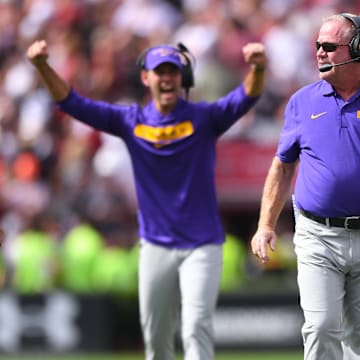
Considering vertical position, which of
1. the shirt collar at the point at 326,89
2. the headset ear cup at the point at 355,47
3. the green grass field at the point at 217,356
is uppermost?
the headset ear cup at the point at 355,47

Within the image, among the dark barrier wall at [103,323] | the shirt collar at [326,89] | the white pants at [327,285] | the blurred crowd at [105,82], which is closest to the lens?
the white pants at [327,285]

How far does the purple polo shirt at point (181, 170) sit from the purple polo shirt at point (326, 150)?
1518 mm

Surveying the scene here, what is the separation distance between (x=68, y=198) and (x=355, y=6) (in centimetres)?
420

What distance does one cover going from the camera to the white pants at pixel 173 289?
25.0 feet

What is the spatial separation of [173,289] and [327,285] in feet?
6.01

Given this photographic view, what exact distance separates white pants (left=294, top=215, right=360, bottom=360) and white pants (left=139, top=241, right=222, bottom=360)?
138 centimetres

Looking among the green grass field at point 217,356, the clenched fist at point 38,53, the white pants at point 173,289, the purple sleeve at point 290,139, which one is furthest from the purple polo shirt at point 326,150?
the green grass field at point 217,356

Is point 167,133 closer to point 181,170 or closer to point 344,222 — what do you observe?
point 181,170

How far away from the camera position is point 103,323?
12500 mm

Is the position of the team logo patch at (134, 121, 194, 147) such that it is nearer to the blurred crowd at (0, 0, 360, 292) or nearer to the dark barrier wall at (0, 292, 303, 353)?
the dark barrier wall at (0, 292, 303, 353)

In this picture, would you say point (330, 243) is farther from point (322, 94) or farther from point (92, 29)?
point (92, 29)

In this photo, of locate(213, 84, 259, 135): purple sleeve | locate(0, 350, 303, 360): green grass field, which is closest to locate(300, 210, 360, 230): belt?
locate(213, 84, 259, 135): purple sleeve

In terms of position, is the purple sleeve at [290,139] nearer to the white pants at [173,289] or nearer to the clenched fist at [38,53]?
the white pants at [173,289]

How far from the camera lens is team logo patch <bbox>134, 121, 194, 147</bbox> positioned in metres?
7.95
